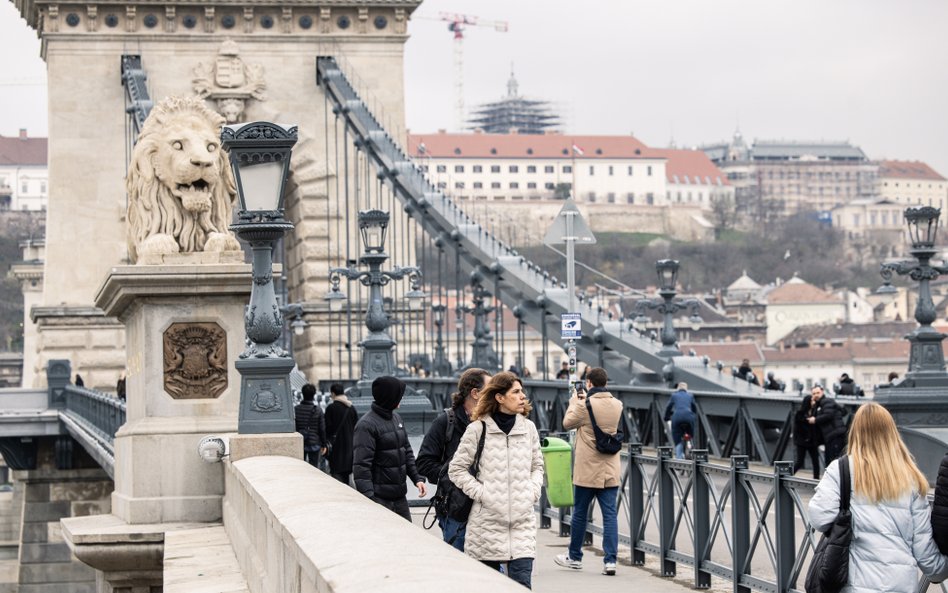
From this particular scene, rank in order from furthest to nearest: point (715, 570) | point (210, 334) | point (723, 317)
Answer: point (723, 317), point (210, 334), point (715, 570)

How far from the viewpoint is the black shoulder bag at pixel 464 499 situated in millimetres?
8000

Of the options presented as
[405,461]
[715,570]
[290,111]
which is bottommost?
[715,570]

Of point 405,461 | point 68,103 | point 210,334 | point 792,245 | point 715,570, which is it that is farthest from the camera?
point 792,245

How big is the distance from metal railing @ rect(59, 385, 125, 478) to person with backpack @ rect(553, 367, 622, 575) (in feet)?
19.0

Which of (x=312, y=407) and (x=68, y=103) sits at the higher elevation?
(x=68, y=103)

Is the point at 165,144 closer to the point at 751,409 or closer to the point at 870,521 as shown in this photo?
the point at 870,521

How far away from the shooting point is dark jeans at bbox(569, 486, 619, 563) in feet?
35.9

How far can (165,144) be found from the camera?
11.6 meters

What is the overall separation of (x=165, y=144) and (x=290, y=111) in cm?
2196

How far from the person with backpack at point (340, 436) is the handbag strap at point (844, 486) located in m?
7.33

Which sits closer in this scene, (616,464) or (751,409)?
(616,464)

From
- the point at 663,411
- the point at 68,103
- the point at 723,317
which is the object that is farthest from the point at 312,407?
the point at 723,317

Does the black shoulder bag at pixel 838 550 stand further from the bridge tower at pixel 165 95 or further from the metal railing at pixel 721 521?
the bridge tower at pixel 165 95

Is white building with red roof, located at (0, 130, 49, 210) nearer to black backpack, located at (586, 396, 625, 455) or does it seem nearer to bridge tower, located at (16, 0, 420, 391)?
bridge tower, located at (16, 0, 420, 391)
